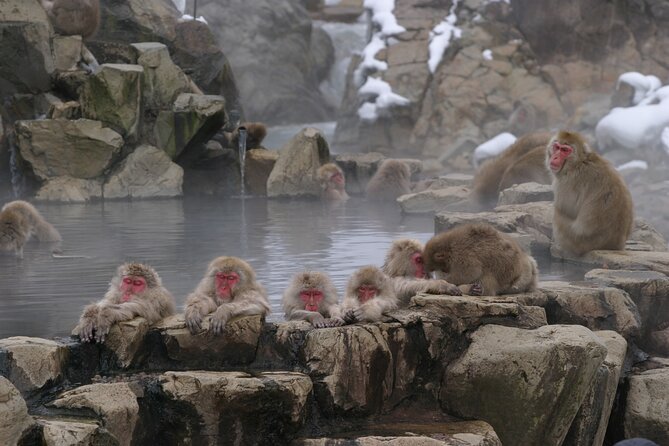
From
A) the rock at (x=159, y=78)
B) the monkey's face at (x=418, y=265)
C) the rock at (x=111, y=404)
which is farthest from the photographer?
the rock at (x=159, y=78)

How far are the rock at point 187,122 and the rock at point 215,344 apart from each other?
9613 millimetres

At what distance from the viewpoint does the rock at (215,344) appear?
4.91m

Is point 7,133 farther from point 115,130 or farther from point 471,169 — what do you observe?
point 471,169

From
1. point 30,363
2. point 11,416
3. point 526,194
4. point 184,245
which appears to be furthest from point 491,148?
point 11,416

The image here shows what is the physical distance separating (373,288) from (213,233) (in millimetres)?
5361

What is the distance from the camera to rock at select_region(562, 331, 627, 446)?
5.11 m

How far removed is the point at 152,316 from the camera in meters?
5.11

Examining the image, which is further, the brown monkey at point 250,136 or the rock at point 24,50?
the brown monkey at point 250,136

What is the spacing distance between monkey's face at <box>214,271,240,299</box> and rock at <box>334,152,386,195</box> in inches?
399

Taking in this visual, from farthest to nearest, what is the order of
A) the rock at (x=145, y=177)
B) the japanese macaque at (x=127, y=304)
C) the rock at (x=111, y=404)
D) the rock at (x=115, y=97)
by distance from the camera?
1. the rock at (x=145, y=177)
2. the rock at (x=115, y=97)
3. the japanese macaque at (x=127, y=304)
4. the rock at (x=111, y=404)

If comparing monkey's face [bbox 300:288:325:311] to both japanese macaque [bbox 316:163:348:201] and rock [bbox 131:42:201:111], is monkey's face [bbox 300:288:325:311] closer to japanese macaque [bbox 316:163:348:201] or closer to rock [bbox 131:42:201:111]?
japanese macaque [bbox 316:163:348:201]

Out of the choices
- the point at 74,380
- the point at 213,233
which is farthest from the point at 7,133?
the point at 74,380

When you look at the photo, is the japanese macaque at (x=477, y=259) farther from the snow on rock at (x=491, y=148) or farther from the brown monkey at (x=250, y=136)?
the snow on rock at (x=491, y=148)

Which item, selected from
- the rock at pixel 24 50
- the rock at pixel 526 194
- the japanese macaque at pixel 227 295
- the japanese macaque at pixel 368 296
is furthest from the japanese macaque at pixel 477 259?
the rock at pixel 24 50
